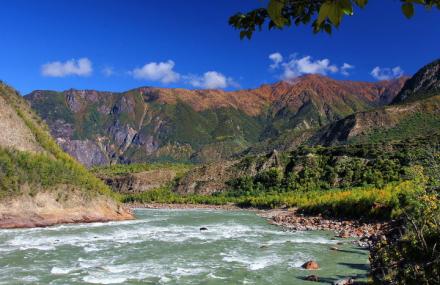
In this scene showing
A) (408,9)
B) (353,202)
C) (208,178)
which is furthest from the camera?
(208,178)

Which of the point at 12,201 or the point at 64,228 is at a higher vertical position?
the point at 12,201

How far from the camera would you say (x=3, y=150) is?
51.8 m

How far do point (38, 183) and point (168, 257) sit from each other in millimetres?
27446

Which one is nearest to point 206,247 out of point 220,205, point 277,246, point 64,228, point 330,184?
point 277,246

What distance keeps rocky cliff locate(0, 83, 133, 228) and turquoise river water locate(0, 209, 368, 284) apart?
4.19m

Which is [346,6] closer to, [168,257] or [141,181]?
[168,257]

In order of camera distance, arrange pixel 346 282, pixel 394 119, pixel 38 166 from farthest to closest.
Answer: pixel 394 119, pixel 38 166, pixel 346 282

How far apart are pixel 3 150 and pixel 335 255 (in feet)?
131

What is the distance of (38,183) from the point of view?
168ft

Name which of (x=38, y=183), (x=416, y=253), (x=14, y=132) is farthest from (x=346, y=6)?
(x=14, y=132)

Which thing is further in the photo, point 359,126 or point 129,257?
point 359,126

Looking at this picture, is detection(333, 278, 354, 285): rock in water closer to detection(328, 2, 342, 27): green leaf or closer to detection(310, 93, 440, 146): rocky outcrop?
detection(328, 2, 342, 27): green leaf

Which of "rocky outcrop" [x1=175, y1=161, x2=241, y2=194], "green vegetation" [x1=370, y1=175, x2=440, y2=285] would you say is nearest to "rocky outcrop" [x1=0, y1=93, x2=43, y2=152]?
"green vegetation" [x1=370, y1=175, x2=440, y2=285]

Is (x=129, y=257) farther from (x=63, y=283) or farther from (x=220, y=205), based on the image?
(x=220, y=205)
